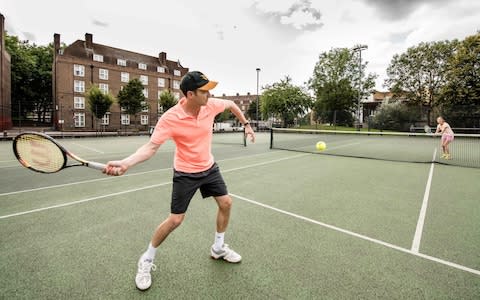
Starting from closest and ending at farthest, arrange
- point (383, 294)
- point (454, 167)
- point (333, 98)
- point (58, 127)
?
point (383, 294), point (454, 167), point (58, 127), point (333, 98)

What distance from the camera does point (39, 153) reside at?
2615 millimetres

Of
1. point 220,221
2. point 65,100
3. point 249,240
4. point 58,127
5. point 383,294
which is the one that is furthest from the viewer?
point 65,100

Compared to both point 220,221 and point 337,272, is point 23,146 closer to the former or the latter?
point 220,221

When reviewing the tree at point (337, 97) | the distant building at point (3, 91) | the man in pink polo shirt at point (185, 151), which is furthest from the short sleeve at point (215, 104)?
the tree at point (337, 97)

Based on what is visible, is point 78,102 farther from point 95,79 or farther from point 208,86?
point 208,86

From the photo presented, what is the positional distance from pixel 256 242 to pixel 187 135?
1780 millimetres

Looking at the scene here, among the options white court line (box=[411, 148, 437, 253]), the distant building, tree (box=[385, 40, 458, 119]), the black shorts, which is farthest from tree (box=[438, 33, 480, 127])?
the distant building

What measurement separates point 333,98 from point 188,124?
4640 cm

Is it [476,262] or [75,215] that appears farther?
[75,215]

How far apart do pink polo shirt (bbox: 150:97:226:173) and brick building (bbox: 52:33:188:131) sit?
122 feet

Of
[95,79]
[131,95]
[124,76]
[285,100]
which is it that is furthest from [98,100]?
[285,100]

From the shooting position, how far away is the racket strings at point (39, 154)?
2541 millimetres

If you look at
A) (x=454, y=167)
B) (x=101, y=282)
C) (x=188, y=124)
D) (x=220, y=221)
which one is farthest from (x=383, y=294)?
(x=454, y=167)

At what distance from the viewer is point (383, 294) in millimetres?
2334
